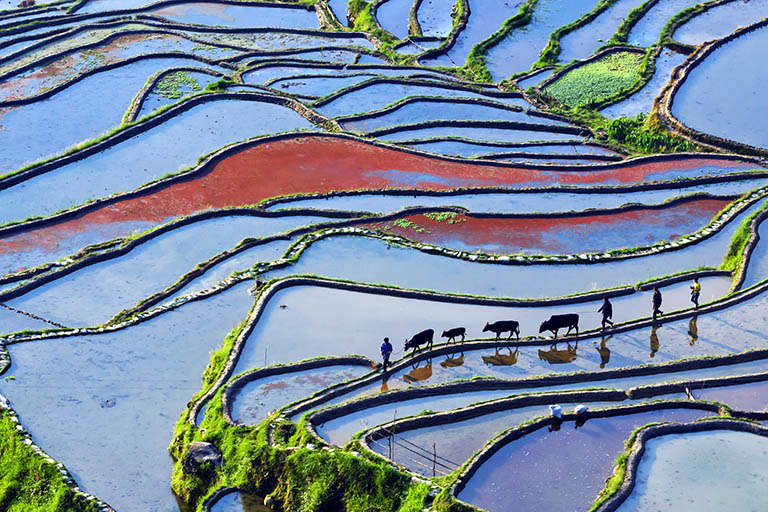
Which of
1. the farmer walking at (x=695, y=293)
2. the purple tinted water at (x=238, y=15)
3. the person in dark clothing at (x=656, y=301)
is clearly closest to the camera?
the person in dark clothing at (x=656, y=301)

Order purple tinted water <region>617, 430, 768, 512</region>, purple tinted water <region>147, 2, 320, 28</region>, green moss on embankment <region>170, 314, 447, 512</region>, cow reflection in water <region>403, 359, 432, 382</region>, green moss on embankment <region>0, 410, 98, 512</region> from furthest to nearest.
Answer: purple tinted water <region>147, 2, 320, 28</region> < cow reflection in water <region>403, 359, 432, 382</region> < green moss on embankment <region>0, 410, 98, 512</region> < green moss on embankment <region>170, 314, 447, 512</region> < purple tinted water <region>617, 430, 768, 512</region>

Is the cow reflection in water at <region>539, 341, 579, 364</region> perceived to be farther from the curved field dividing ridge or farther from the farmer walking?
the curved field dividing ridge

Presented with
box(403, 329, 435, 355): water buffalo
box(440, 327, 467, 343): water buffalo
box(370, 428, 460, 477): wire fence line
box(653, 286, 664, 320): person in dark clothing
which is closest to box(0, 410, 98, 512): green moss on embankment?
box(370, 428, 460, 477): wire fence line

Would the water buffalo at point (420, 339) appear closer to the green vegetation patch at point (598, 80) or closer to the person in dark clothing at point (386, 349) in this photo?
the person in dark clothing at point (386, 349)

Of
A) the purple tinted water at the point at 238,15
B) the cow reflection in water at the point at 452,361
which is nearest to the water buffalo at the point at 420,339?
the cow reflection in water at the point at 452,361

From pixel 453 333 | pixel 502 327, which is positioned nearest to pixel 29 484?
pixel 453 333

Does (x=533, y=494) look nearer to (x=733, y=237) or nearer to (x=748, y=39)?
(x=733, y=237)
